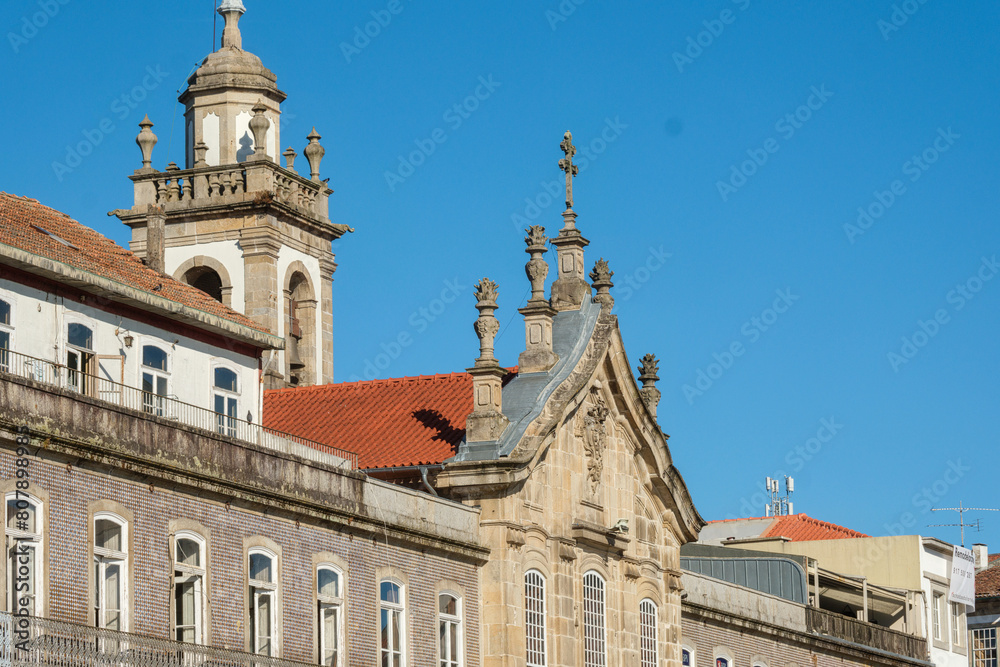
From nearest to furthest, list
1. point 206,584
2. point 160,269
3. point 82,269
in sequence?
point 206,584 → point 82,269 → point 160,269

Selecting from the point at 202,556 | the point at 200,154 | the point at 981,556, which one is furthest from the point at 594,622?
the point at 981,556

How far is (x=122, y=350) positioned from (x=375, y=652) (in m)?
7.15

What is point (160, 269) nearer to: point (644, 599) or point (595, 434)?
point (595, 434)

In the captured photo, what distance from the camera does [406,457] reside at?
148 feet

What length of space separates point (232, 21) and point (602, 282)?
2187cm

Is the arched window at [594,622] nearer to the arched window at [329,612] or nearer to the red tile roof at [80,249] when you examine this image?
the arched window at [329,612]

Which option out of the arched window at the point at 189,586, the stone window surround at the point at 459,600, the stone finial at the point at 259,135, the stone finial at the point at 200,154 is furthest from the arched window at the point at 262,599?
the stone finial at the point at 200,154

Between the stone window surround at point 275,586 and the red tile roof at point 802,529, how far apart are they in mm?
36008

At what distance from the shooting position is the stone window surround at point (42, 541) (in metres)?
31.3

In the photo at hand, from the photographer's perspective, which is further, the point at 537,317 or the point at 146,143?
the point at 146,143

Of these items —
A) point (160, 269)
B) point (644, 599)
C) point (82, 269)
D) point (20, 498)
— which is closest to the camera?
point (20, 498)

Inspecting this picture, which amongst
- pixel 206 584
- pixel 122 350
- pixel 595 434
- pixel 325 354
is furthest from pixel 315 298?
pixel 206 584

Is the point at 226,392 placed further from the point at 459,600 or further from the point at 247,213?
the point at 247,213

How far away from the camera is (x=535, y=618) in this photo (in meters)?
44.2
